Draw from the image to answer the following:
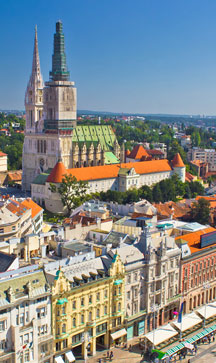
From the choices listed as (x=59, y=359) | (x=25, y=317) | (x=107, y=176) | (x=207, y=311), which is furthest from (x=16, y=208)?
(x=107, y=176)

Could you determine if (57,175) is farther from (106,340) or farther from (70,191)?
(106,340)

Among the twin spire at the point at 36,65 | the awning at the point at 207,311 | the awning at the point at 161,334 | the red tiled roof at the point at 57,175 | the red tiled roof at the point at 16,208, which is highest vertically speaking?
the twin spire at the point at 36,65

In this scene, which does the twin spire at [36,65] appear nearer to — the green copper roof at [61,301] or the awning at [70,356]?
A: the green copper roof at [61,301]

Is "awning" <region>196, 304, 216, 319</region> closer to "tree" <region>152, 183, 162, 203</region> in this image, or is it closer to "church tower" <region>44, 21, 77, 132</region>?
"tree" <region>152, 183, 162, 203</region>

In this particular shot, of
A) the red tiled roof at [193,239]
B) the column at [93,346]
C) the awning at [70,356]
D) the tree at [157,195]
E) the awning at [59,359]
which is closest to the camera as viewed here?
the awning at [59,359]

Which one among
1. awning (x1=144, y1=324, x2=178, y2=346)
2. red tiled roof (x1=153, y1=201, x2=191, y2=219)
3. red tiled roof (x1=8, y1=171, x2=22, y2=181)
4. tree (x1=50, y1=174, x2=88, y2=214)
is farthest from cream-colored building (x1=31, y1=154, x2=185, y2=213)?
awning (x1=144, y1=324, x2=178, y2=346)

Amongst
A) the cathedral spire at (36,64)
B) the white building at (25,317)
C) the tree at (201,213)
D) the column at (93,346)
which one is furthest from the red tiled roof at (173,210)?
the cathedral spire at (36,64)

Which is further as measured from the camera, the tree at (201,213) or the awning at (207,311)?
the tree at (201,213)
